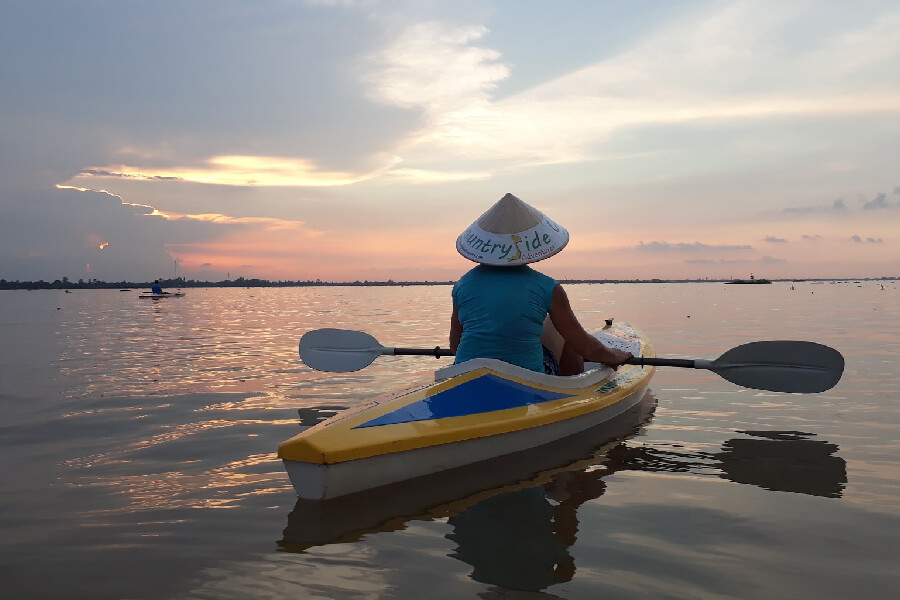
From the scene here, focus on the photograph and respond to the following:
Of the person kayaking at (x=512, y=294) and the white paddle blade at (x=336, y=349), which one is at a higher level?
the person kayaking at (x=512, y=294)

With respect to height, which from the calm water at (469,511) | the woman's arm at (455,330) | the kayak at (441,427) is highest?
the woman's arm at (455,330)

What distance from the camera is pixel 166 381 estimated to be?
9117mm

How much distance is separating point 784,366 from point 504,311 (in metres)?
3.45

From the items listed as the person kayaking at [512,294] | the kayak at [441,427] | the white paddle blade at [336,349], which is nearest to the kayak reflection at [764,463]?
the kayak at [441,427]

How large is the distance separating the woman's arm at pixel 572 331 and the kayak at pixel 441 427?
1.20 ft

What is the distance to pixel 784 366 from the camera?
253 inches

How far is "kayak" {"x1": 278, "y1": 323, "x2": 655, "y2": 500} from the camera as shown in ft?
11.9

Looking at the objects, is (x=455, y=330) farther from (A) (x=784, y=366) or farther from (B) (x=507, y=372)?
(A) (x=784, y=366)

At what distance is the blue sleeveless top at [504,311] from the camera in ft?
Result: 16.1

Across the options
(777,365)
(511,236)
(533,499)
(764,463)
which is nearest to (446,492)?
(533,499)

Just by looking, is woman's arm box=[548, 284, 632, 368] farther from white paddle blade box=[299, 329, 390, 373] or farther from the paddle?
white paddle blade box=[299, 329, 390, 373]

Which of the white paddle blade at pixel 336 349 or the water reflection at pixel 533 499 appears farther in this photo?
the white paddle blade at pixel 336 349

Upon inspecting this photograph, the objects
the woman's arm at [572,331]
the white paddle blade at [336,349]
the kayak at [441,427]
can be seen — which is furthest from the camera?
the white paddle blade at [336,349]

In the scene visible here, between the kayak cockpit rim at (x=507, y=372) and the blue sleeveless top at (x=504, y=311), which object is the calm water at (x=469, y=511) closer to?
the kayak cockpit rim at (x=507, y=372)
